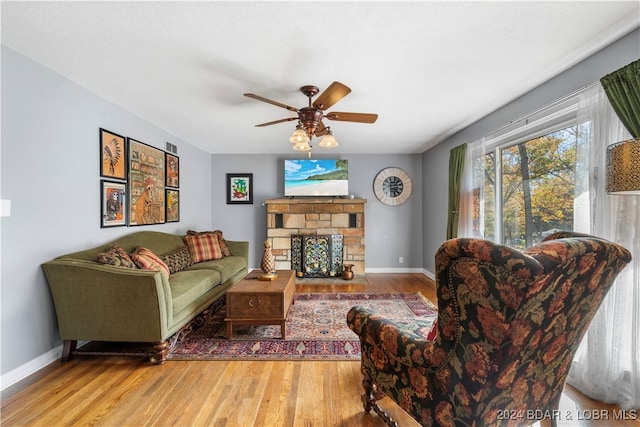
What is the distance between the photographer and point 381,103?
3.05 meters

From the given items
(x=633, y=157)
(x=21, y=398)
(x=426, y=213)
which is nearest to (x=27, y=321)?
(x=21, y=398)

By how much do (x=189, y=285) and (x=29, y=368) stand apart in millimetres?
1205

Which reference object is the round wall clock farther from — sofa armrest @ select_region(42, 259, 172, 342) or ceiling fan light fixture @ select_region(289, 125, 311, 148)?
sofa armrest @ select_region(42, 259, 172, 342)

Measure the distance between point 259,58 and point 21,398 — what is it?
285cm

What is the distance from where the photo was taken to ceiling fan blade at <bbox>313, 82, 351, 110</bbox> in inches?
83.4

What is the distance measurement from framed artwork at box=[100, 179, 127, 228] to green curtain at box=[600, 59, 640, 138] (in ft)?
13.9

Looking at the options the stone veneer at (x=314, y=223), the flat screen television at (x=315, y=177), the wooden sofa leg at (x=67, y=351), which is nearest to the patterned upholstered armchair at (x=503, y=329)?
the wooden sofa leg at (x=67, y=351)

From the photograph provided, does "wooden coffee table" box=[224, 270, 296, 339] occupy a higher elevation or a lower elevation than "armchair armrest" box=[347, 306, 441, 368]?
lower

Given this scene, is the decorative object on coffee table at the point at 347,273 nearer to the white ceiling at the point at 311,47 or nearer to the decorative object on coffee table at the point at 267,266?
the decorative object on coffee table at the point at 267,266

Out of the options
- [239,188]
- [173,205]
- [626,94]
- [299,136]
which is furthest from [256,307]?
[239,188]

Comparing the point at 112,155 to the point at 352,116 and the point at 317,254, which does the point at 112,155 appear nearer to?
the point at 352,116

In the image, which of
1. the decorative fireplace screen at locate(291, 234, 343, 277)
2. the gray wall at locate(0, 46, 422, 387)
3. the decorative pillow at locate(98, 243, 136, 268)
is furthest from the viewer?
the decorative fireplace screen at locate(291, 234, 343, 277)

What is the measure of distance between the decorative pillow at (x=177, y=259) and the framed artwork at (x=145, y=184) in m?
0.51

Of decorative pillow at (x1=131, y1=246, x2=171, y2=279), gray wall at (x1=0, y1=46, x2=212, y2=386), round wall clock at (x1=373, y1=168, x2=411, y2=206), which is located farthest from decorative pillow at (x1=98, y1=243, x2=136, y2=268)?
round wall clock at (x1=373, y1=168, x2=411, y2=206)
